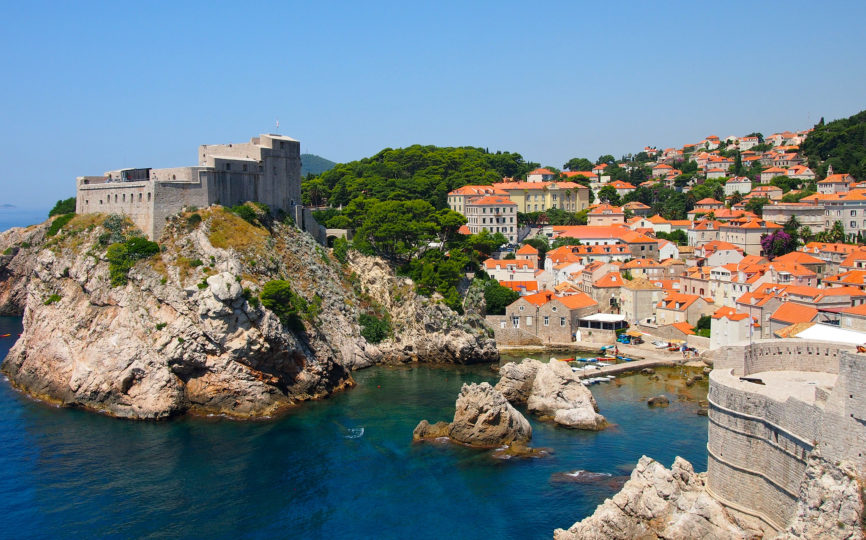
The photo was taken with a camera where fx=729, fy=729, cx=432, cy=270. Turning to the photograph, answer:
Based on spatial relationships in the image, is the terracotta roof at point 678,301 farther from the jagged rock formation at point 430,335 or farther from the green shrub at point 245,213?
the green shrub at point 245,213

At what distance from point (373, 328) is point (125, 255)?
48.4 ft

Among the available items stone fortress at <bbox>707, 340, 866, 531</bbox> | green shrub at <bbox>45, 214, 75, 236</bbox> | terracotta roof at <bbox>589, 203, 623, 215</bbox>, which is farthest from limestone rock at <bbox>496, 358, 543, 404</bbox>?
terracotta roof at <bbox>589, 203, 623, 215</bbox>

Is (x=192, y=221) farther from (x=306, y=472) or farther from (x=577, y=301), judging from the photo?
(x=577, y=301)

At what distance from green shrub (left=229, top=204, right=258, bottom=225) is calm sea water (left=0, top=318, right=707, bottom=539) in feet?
42.5

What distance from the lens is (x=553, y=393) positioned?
33312 millimetres

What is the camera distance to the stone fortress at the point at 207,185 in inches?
1574

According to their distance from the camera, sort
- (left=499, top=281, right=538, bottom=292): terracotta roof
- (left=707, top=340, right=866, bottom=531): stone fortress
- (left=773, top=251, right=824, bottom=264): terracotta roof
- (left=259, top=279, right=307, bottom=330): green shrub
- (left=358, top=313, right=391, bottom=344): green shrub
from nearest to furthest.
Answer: (left=707, top=340, right=866, bottom=531): stone fortress < (left=259, top=279, right=307, bottom=330): green shrub < (left=358, top=313, right=391, bottom=344): green shrub < (left=773, top=251, right=824, bottom=264): terracotta roof < (left=499, top=281, right=538, bottom=292): terracotta roof

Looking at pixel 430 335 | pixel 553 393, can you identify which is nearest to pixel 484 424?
pixel 553 393

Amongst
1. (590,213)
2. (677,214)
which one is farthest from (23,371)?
(677,214)

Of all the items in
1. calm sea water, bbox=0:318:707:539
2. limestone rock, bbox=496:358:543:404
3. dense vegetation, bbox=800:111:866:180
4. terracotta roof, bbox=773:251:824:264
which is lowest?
calm sea water, bbox=0:318:707:539

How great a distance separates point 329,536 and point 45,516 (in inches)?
381

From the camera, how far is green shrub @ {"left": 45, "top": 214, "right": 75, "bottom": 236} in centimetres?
4209

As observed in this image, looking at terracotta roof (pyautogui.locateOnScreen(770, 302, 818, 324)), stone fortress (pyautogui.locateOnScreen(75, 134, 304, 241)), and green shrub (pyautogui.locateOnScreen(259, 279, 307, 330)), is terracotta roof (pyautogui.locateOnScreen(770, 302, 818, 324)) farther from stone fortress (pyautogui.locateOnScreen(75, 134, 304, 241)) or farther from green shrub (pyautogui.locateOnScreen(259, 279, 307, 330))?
stone fortress (pyautogui.locateOnScreen(75, 134, 304, 241))

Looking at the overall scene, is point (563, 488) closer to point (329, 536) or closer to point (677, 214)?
point (329, 536)
